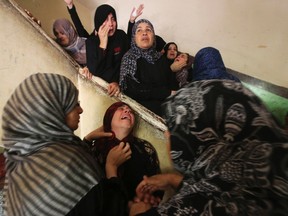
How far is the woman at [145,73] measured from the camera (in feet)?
6.66

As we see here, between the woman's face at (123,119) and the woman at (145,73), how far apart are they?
0.43 meters

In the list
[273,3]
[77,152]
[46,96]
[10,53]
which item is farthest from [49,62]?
[273,3]

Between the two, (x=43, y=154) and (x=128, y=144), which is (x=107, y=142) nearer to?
(x=128, y=144)

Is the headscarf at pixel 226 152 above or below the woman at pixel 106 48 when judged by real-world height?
below

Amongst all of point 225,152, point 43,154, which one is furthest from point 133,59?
point 225,152

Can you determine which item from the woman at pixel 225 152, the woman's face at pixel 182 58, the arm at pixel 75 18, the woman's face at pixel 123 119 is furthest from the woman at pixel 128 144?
the arm at pixel 75 18

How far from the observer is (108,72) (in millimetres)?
2154

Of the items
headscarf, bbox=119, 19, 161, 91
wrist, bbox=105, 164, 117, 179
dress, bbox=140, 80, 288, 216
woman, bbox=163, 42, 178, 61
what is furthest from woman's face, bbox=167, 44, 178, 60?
dress, bbox=140, 80, 288, 216

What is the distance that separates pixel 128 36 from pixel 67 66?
59 cm

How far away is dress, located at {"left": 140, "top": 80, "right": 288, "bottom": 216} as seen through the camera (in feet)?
2.58

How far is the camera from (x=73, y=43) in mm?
2641

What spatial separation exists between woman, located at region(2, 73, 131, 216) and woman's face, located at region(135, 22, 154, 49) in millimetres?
1046

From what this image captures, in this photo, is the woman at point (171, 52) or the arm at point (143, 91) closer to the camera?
the arm at point (143, 91)

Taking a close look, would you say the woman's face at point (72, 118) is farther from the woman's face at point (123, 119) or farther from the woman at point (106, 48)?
the woman at point (106, 48)
